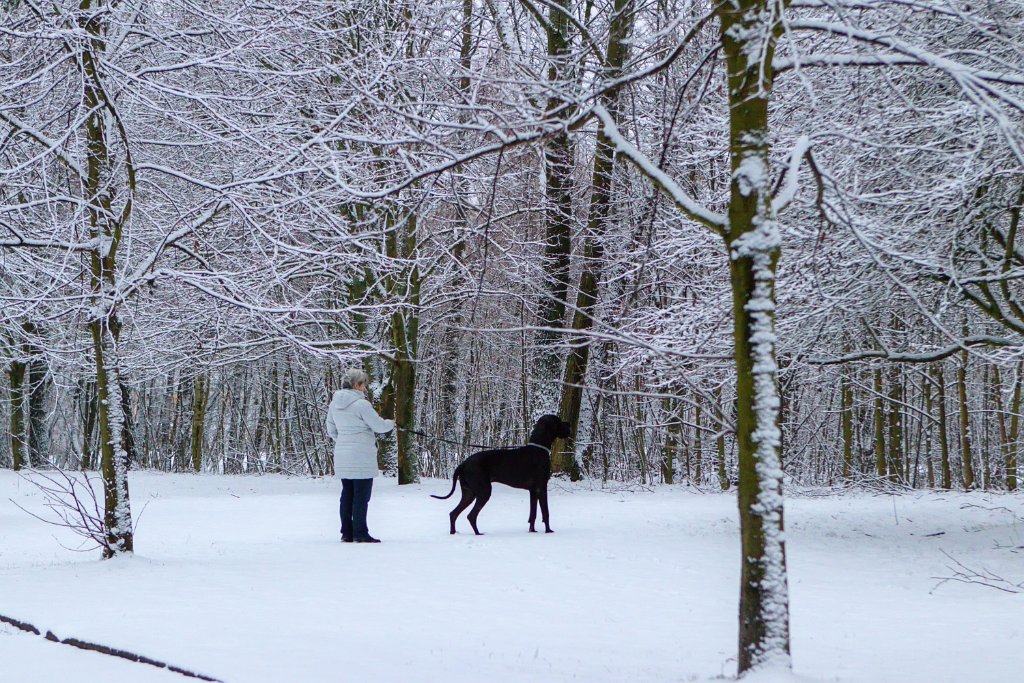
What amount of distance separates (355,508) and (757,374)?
6709 millimetres

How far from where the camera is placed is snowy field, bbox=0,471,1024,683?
17.6 ft

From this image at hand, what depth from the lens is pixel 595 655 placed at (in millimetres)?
5781

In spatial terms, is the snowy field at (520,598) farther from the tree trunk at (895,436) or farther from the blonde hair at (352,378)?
the tree trunk at (895,436)

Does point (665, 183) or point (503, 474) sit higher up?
point (665, 183)

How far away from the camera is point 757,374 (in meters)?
4.61

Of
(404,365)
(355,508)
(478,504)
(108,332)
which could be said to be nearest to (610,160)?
(478,504)

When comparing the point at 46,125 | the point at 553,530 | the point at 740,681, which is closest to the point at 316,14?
the point at 46,125

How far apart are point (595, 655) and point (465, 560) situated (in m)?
3.54

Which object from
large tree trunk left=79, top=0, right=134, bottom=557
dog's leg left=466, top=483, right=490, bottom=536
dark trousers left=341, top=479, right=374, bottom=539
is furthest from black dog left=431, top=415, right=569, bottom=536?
large tree trunk left=79, top=0, right=134, bottom=557

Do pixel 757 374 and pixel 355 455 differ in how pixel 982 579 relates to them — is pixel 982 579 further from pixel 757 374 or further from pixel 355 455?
pixel 355 455

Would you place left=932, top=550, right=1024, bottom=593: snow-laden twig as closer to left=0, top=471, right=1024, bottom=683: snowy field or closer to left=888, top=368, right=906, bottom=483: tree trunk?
left=0, top=471, right=1024, bottom=683: snowy field

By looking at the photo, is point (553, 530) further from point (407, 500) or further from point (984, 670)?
point (984, 670)

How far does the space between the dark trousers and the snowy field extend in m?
0.31

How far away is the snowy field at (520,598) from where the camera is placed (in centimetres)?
538
